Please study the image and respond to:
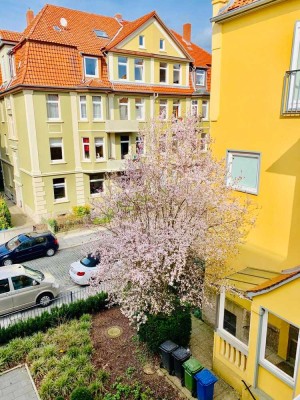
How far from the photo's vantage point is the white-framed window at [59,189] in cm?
2393

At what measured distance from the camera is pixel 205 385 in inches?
307

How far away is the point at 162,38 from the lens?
2655cm

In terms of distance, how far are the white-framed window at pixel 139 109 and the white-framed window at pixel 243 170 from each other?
17.8 m

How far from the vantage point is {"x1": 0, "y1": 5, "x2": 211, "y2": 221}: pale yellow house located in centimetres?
2212

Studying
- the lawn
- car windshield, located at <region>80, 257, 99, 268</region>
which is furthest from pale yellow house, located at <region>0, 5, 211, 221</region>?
the lawn

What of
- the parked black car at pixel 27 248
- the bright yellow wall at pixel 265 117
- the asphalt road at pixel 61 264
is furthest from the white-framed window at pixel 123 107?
the bright yellow wall at pixel 265 117

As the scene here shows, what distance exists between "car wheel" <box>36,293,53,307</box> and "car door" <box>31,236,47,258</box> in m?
4.95

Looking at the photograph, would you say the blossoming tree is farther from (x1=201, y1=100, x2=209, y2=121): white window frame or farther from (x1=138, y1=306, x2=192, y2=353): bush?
(x1=201, y1=100, x2=209, y2=121): white window frame

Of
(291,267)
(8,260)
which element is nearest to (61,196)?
(8,260)

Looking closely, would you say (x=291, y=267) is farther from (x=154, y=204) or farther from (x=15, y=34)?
(x=15, y=34)

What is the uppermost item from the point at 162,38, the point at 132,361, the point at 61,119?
the point at 162,38

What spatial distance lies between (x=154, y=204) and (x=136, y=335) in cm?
506

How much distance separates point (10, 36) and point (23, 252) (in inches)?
750

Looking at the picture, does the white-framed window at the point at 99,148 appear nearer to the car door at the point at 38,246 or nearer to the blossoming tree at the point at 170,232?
the car door at the point at 38,246
